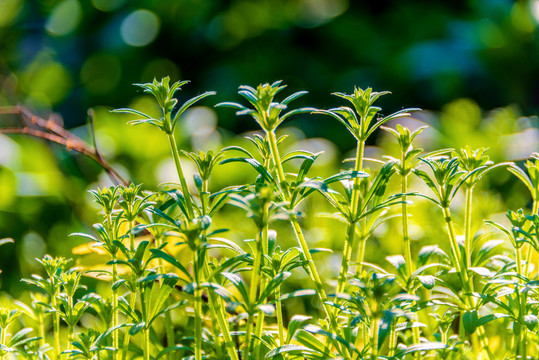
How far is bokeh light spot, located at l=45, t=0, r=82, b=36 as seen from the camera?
2.89 meters

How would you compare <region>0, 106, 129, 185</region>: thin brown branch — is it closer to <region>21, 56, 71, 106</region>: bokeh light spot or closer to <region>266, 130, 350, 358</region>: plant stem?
<region>266, 130, 350, 358</region>: plant stem

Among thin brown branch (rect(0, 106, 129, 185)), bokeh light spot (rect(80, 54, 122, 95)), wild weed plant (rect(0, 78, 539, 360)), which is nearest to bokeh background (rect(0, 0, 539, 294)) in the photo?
bokeh light spot (rect(80, 54, 122, 95))

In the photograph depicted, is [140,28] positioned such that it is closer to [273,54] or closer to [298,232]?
[273,54]

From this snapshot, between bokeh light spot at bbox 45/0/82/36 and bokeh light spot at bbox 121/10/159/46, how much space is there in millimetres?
327

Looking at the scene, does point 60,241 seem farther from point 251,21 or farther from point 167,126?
point 251,21

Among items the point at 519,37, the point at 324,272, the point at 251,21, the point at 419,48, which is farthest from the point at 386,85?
the point at 324,272

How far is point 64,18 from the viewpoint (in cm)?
294

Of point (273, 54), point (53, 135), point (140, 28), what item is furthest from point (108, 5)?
point (53, 135)

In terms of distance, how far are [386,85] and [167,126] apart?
7.17 ft

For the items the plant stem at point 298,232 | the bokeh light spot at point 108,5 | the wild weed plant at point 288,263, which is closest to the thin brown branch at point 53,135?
the wild weed plant at point 288,263

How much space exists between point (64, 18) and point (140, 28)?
0.48 m

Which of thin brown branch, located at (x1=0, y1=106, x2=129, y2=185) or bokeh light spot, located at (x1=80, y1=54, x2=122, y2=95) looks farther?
bokeh light spot, located at (x1=80, y1=54, x2=122, y2=95)

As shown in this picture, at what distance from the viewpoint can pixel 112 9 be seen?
10.0 feet

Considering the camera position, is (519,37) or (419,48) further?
(419,48)
